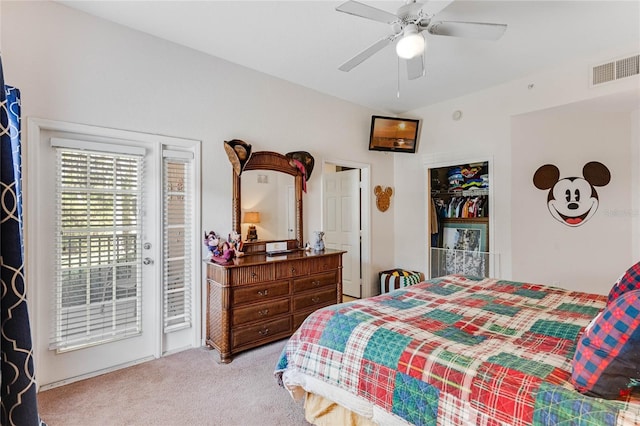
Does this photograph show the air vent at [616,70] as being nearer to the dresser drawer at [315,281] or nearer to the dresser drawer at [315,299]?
the dresser drawer at [315,281]

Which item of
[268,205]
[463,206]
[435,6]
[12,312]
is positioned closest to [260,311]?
[268,205]

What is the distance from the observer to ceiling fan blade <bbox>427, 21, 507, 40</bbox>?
1995 mm

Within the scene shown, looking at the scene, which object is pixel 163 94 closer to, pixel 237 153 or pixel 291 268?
pixel 237 153

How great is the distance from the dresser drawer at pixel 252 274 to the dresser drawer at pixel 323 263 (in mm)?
503

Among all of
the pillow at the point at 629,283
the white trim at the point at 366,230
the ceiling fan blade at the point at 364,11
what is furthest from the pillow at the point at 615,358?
the white trim at the point at 366,230

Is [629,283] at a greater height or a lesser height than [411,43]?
lesser

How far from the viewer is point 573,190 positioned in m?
3.65

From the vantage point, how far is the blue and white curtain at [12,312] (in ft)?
2.17

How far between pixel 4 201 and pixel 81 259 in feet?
7.32

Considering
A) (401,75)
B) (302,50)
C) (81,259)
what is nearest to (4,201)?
(81,259)

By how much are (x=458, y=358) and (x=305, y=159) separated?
2.85m

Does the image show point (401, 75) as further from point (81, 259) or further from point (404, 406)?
point (81, 259)

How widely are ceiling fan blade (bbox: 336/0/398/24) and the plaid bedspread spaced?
5.95 feet

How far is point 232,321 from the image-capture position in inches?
A: 110
